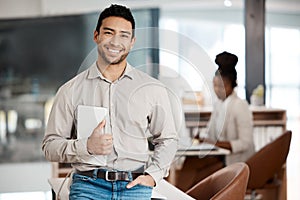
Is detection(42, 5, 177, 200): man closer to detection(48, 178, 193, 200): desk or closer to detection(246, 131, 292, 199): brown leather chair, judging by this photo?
detection(48, 178, 193, 200): desk

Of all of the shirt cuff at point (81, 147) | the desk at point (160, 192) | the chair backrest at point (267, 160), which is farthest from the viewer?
the chair backrest at point (267, 160)

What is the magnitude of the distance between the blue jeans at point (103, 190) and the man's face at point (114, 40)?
0.35 metres

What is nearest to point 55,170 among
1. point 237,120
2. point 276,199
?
point 237,120

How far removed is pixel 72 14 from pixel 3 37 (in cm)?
71

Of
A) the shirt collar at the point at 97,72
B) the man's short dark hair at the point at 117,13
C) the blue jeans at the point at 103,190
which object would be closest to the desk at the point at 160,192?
the blue jeans at the point at 103,190

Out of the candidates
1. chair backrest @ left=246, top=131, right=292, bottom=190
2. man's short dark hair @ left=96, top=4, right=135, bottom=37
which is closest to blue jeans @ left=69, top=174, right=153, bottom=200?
man's short dark hair @ left=96, top=4, right=135, bottom=37

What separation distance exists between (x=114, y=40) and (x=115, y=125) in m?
0.25

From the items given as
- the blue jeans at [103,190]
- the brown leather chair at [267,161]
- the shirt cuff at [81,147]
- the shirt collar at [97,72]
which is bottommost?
the brown leather chair at [267,161]

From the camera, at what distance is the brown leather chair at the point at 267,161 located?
143 inches

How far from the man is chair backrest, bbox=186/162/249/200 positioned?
Result: 404 millimetres

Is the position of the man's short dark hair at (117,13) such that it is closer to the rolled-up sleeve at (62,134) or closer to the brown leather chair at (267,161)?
the rolled-up sleeve at (62,134)

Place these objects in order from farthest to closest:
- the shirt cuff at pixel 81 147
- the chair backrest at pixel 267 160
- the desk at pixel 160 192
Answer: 1. the chair backrest at pixel 267 160
2. the desk at pixel 160 192
3. the shirt cuff at pixel 81 147

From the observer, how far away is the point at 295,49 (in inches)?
336

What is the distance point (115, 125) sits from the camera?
1.90m
